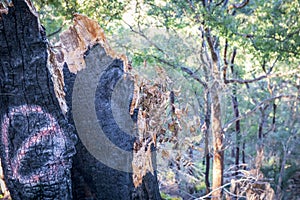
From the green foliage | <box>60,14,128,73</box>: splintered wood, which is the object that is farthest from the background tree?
<box>60,14,128,73</box>: splintered wood

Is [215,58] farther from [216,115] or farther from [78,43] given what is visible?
[78,43]

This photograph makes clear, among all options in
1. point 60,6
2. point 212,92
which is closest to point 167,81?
point 60,6

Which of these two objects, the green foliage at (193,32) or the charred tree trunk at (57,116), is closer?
the charred tree trunk at (57,116)

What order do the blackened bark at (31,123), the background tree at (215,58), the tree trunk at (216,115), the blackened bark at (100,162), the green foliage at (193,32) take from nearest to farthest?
1. the blackened bark at (31,123)
2. the blackened bark at (100,162)
3. the green foliage at (193,32)
4. the background tree at (215,58)
5. the tree trunk at (216,115)

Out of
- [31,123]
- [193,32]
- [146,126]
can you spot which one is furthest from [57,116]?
[193,32]

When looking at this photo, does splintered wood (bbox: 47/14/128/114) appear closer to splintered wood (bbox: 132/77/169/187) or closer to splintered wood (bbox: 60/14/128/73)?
splintered wood (bbox: 60/14/128/73)

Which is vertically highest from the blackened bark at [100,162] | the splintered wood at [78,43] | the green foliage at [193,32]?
the green foliage at [193,32]

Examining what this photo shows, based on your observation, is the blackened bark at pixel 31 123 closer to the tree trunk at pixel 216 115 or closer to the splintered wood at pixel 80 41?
the splintered wood at pixel 80 41

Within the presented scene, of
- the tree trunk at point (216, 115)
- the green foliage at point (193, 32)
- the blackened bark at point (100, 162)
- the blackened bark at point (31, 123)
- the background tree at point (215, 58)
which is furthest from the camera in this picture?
the tree trunk at point (216, 115)

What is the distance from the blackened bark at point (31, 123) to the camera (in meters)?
1.22

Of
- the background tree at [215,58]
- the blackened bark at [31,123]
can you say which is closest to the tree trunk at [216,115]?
the background tree at [215,58]

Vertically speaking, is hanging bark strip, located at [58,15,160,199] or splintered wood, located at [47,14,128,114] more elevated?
splintered wood, located at [47,14,128,114]

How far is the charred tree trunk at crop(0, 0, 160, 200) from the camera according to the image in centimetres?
123

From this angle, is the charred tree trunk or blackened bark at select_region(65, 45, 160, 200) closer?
the charred tree trunk
